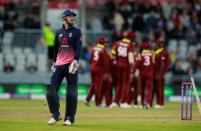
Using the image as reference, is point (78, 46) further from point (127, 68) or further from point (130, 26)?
point (130, 26)

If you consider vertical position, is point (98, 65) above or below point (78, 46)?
below

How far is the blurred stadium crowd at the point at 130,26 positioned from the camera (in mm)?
34000

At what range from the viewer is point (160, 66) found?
24.9m

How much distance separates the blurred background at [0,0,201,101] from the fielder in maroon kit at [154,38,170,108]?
713cm

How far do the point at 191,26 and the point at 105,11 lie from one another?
19.9 ft

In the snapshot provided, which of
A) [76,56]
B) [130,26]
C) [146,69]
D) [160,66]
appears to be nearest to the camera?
[76,56]

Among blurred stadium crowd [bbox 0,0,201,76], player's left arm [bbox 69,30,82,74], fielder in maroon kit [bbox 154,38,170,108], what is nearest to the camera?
player's left arm [bbox 69,30,82,74]

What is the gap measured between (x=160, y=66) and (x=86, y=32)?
36.7 ft

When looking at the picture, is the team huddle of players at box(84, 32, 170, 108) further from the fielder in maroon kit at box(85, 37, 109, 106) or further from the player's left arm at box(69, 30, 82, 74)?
the player's left arm at box(69, 30, 82, 74)

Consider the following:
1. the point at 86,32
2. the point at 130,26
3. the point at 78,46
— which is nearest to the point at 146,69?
the point at 78,46

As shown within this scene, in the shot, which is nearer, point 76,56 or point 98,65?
point 76,56

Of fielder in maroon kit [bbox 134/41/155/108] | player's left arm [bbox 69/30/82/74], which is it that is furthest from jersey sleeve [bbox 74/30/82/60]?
fielder in maroon kit [bbox 134/41/155/108]

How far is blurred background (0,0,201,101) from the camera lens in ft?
109

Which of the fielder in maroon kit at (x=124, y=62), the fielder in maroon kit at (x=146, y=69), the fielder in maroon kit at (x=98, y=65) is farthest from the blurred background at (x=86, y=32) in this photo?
the fielder in maroon kit at (x=124, y=62)
